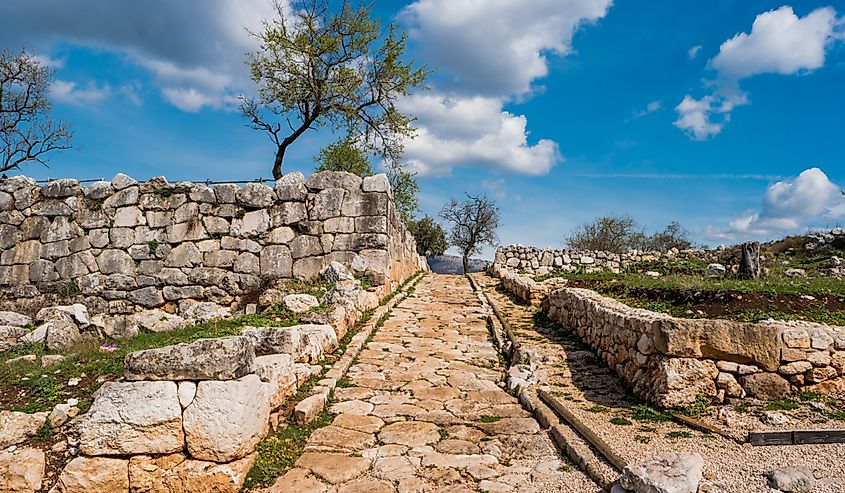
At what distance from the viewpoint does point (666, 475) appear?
382cm

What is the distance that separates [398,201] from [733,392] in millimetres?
31640

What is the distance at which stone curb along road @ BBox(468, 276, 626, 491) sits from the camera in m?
4.54

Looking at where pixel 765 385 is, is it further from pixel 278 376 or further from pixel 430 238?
pixel 430 238

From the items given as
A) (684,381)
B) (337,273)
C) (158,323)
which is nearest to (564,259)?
(337,273)

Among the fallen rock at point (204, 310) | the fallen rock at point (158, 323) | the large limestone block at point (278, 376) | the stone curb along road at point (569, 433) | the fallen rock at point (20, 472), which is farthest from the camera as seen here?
the fallen rock at point (204, 310)

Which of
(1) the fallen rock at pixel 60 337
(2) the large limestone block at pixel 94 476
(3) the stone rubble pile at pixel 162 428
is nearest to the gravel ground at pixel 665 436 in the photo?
(3) the stone rubble pile at pixel 162 428

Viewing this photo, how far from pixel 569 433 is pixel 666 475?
5.56 feet

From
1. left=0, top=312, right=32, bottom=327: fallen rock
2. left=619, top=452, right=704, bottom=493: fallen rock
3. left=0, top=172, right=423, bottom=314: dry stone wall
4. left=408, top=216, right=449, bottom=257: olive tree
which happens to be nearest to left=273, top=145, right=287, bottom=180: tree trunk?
left=0, top=172, right=423, bottom=314: dry stone wall

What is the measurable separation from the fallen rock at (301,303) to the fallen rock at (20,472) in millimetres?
5187

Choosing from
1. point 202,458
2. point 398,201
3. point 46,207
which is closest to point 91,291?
point 46,207

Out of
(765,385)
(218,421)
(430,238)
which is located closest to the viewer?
(218,421)

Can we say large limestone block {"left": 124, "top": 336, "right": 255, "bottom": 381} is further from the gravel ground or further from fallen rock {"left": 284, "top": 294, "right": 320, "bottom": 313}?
fallen rock {"left": 284, "top": 294, "right": 320, "bottom": 313}

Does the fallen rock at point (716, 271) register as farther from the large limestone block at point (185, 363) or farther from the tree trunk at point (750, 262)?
the large limestone block at point (185, 363)

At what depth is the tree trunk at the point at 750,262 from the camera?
565 inches
